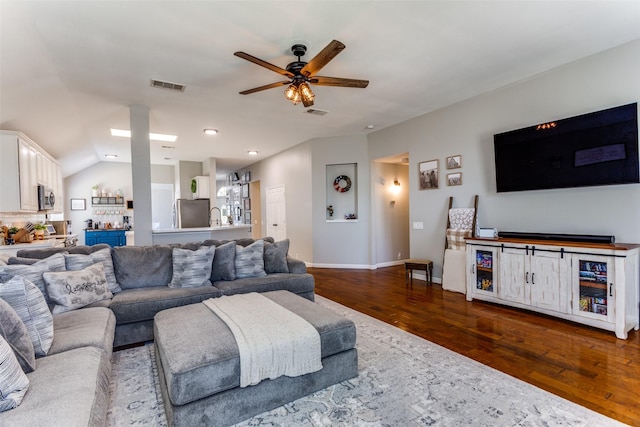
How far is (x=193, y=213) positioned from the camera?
6582mm

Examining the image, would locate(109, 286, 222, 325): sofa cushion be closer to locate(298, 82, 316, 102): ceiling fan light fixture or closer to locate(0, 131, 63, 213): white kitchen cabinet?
locate(298, 82, 316, 102): ceiling fan light fixture

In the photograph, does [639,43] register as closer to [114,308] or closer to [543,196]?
[543,196]

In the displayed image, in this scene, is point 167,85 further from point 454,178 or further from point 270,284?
point 454,178

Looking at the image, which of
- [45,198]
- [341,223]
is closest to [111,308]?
[45,198]

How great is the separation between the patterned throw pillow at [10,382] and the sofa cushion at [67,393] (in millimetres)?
32

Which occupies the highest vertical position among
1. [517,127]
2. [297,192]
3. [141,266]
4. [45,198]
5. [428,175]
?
[517,127]

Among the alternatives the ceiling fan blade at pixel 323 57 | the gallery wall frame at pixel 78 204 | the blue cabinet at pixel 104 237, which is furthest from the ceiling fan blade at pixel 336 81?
the gallery wall frame at pixel 78 204

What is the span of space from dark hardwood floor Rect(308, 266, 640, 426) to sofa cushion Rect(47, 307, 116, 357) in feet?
8.56

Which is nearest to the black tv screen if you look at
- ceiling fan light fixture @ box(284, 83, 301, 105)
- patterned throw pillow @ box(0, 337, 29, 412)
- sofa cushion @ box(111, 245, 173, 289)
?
ceiling fan light fixture @ box(284, 83, 301, 105)

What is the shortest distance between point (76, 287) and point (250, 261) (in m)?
1.65

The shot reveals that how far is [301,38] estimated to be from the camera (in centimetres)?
280

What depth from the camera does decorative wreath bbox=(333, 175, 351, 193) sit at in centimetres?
669

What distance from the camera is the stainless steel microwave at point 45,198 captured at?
196 inches

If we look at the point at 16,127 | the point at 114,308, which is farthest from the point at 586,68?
the point at 16,127
